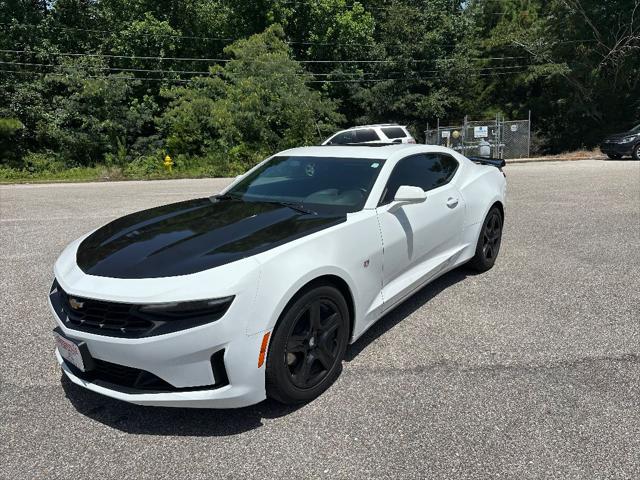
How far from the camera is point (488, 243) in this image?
5.34 meters

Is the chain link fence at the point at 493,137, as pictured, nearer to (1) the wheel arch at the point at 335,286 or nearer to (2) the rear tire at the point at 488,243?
(2) the rear tire at the point at 488,243

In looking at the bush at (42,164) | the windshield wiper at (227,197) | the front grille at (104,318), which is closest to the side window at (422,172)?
the windshield wiper at (227,197)

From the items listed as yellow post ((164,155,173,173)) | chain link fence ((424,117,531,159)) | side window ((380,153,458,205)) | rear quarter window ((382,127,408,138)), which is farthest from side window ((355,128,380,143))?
side window ((380,153,458,205))

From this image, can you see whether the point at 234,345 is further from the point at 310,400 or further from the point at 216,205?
the point at 216,205

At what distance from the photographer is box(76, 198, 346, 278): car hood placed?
8.87 feet

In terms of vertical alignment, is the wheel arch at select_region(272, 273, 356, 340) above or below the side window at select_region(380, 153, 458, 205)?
below

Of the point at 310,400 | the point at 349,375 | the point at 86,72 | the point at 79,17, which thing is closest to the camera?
the point at 310,400

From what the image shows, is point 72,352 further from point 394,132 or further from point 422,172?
point 394,132

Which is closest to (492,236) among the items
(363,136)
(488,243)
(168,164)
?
(488,243)

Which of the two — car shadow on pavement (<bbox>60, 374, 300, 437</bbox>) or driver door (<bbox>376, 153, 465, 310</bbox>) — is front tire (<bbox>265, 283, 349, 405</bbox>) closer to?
car shadow on pavement (<bbox>60, 374, 300, 437</bbox>)

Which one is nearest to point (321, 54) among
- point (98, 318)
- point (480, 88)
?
point (480, 88)

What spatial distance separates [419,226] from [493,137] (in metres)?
24.4

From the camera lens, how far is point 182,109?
86.2 feet

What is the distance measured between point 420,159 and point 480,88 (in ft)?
118
